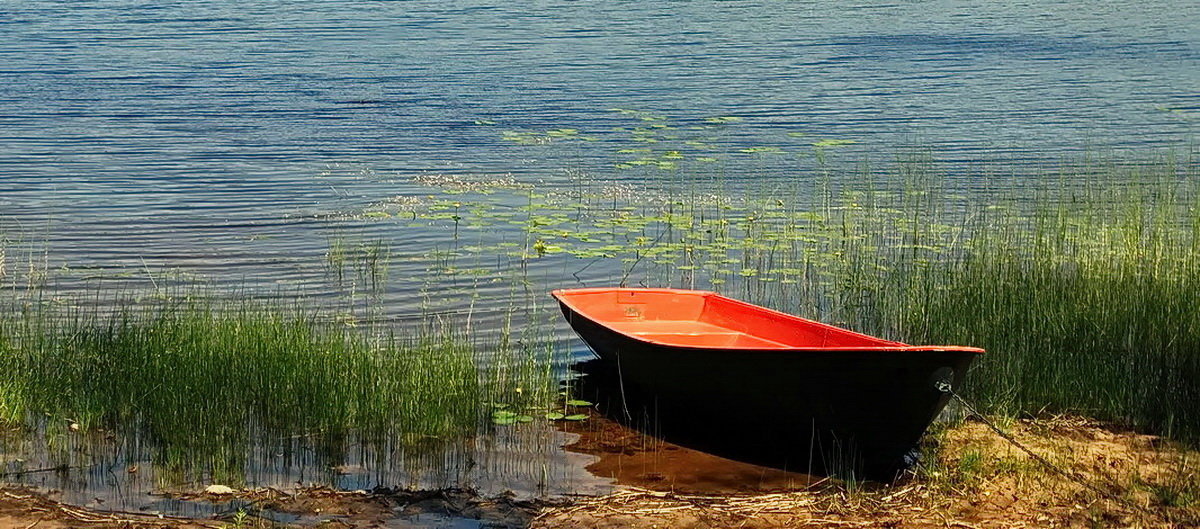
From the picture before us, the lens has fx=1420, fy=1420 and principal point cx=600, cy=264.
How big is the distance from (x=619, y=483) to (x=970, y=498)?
2.00 metres

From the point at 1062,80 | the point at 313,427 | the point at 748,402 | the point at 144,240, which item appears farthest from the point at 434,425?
the point at 1062,80

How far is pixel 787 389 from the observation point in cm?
834

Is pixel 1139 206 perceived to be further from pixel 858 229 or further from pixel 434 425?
pixel 434 425

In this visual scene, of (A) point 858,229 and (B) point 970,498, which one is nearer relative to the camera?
(B) point 970,498

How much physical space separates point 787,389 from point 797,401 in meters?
0.09

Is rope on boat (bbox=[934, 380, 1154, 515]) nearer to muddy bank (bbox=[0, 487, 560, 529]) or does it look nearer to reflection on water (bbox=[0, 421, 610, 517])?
reflection on water (bbox=[0, 421, 610, 517])

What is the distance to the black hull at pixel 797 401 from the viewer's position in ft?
25.7

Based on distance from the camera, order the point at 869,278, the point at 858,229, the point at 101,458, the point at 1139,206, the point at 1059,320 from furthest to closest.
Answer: the point at 858,229
the point at 869,278
the point at 1139,206
the point at 1059,320
the point at 101,458

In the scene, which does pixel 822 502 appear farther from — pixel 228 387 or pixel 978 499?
pixel 228 387

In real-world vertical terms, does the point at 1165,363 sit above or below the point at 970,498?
above

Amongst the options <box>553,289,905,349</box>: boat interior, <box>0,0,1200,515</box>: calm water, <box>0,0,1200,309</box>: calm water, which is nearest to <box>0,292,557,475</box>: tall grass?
<box>553,289,905,349</box>: boat interior

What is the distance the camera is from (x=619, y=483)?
830 centimetres

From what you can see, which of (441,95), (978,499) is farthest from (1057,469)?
(441,95)

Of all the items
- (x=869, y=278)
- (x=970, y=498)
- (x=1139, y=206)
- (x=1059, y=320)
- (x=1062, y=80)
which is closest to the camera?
(x=970, y=498)
